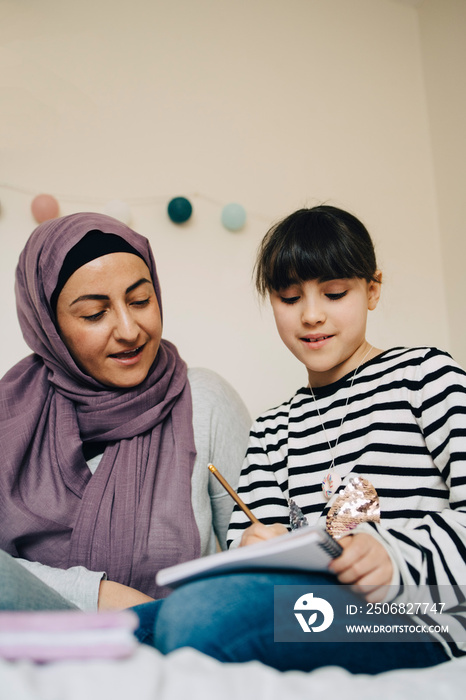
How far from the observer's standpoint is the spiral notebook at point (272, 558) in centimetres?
57

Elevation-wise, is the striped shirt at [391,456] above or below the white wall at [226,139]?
below

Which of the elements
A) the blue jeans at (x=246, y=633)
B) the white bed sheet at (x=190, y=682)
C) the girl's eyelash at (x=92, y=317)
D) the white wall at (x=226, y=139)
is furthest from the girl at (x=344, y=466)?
the white wall at (x=226, y=139)

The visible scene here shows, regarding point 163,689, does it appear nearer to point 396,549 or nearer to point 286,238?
point 396,549

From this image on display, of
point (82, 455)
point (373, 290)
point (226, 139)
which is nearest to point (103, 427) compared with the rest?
point (82, 455)

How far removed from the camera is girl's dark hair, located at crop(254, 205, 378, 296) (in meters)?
0.99

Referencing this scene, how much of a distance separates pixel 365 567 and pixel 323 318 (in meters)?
0.45

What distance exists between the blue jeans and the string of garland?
Result: 4.52 feet

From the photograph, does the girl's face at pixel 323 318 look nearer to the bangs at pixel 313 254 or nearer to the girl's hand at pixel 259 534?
the bangs at pixel 313 254

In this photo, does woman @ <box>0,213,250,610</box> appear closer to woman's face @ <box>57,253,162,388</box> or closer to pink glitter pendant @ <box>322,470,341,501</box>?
woman's face @ <box>57,253,162,388</box>

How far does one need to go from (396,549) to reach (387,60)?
2.07 meters

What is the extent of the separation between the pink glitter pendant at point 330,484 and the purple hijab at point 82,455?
1.27 feet

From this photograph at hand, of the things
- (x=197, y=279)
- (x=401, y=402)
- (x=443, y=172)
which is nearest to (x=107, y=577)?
(x=401, y=402)

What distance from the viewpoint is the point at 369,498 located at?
2.83 ft

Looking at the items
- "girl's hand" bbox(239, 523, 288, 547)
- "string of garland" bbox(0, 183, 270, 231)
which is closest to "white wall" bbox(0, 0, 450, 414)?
"string of garland" bbox(0, 183, 270, 231)
